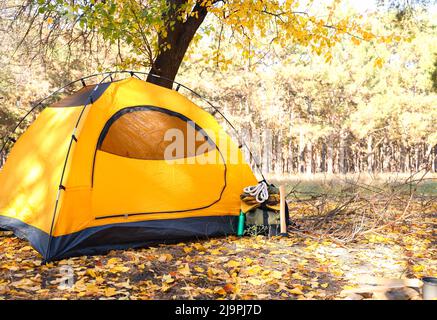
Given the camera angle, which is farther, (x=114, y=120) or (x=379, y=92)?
(x=379, y=92)

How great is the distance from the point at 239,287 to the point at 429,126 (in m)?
30.7

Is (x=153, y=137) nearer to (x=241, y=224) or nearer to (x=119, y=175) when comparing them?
(x=119, y=175)

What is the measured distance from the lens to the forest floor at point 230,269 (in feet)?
11.7

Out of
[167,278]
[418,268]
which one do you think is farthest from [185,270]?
[418,268]

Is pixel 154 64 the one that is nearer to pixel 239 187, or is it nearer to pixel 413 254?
pixel 239 187

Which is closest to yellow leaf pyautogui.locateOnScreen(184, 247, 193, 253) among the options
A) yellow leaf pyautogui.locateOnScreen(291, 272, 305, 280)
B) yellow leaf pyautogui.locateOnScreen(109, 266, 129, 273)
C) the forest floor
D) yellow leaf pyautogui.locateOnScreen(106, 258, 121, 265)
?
the forest floor

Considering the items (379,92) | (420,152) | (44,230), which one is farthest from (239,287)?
(420,152)

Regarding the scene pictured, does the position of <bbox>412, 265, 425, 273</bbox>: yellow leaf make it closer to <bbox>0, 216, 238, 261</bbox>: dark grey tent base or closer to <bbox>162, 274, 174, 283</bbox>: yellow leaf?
<bbox>0, 216, 238, 261</bbox>: dark grey tent base

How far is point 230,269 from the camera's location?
424 centimetres

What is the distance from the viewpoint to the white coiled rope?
5661 millimetres

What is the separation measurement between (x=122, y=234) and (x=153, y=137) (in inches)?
52.6

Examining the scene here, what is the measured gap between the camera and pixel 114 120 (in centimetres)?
526

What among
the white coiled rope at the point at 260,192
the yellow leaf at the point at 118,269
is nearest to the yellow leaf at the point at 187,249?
the yellow leaf at the point at 118,269

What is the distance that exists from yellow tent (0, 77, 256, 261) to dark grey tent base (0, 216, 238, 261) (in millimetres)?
12
